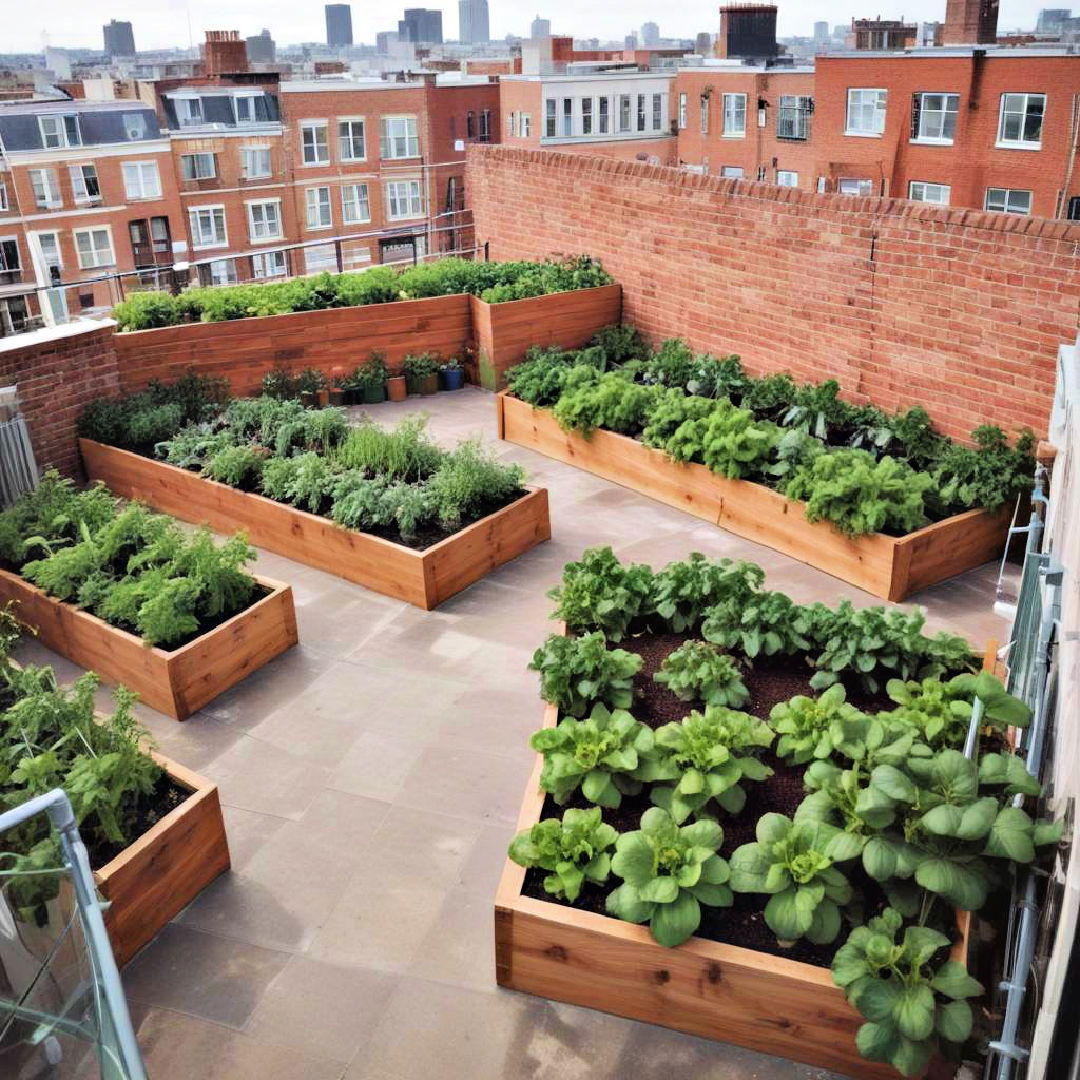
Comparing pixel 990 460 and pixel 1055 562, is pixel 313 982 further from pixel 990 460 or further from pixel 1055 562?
pixel 990 460

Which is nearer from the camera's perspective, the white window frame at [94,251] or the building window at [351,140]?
the white window frame at [94,251]

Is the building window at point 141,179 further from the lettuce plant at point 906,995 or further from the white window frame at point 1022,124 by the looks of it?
the lettuce plant at point 906,995

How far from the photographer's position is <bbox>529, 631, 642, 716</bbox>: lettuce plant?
4648 mm

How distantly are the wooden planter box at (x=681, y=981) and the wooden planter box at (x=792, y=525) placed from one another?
3292 mm

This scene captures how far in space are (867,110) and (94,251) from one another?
26829 millimetres

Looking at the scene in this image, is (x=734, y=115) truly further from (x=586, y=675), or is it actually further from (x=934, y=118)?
(x=586, y=675)

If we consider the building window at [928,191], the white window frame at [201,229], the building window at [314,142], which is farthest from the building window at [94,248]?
the building window at [928,191]

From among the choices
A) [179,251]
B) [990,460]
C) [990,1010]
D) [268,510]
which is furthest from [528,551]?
[179,251]

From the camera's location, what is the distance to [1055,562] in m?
3.80

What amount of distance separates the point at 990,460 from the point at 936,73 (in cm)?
2765

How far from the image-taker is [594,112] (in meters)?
42.8

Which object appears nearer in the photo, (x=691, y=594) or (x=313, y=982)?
(x=313, y=982)

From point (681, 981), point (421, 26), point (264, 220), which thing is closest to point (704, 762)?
point (681, 981)

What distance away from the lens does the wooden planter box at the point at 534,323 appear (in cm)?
1005
